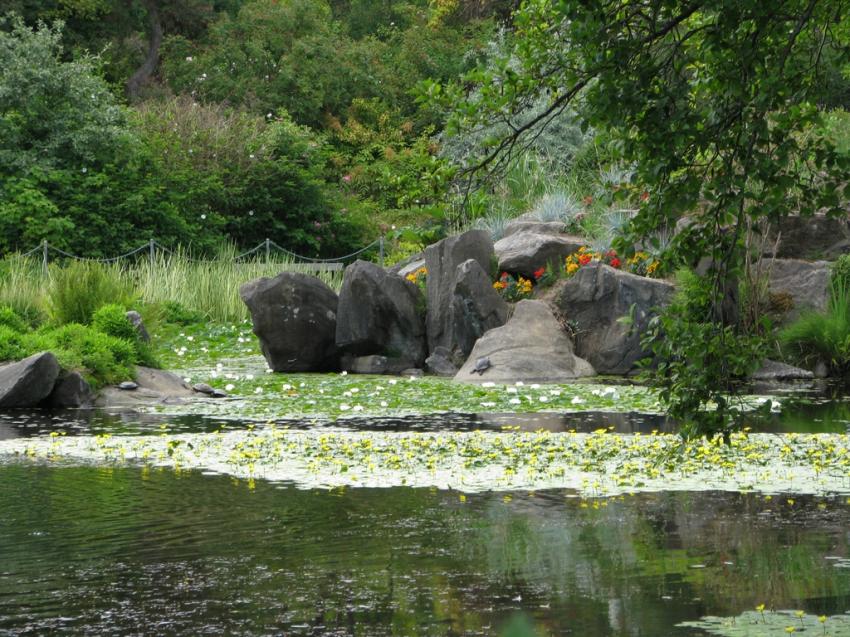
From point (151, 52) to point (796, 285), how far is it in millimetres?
27093

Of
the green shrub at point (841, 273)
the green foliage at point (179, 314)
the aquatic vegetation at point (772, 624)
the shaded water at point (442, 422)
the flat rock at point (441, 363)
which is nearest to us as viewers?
the aquatic vegetation at point (772, 624)

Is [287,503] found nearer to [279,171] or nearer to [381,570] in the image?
[381,570]

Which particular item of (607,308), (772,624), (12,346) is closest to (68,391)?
(12,346)

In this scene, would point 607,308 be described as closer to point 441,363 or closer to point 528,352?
point 528,352

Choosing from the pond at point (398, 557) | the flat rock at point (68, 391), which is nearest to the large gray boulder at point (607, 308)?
the flat rock at point (68, 391)

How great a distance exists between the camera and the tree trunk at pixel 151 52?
39438 mm

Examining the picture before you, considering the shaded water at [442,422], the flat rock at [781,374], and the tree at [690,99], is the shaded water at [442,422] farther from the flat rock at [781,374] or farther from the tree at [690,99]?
the tree at [690,99]

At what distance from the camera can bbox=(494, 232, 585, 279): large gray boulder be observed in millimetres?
19734

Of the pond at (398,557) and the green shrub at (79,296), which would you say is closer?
the pond at (398,557)

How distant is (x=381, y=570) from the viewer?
234 inches

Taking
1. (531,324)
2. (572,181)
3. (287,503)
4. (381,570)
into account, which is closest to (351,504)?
(287,503)

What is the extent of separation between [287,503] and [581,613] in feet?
9.98

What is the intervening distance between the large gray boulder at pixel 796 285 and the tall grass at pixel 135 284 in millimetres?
9057

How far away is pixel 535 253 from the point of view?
19.8 metres
